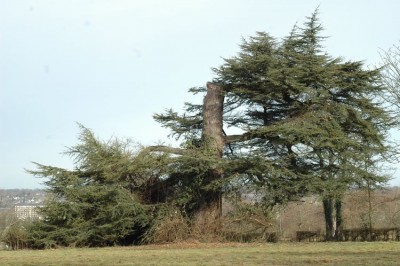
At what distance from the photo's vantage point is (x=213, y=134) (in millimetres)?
30078

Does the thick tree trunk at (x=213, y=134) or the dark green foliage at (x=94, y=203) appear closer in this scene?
the dark green foliage at (x=94, y=203)

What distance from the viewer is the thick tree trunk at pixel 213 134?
29.0 meters

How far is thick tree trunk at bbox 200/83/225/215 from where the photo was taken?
→ 2902 centimetres

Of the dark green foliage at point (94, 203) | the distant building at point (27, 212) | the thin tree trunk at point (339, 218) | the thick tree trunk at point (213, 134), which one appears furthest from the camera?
the thin tree trunk at point (339, 218)

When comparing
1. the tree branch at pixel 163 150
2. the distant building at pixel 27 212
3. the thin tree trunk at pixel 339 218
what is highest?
the tree branch at pixel 163 150

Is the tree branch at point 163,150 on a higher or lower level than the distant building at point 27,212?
higher

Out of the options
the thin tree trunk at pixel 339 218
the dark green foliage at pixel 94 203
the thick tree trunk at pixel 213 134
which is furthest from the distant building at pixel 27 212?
the thin tree trunk at pixel 339 218

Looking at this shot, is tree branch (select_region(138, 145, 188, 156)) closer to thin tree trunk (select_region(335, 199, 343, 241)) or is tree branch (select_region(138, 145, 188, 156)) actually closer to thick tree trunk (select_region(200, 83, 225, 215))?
thick tree trunk (select_region(200, 83, 225, 215))

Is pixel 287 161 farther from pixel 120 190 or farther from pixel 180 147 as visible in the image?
pixel 120 190

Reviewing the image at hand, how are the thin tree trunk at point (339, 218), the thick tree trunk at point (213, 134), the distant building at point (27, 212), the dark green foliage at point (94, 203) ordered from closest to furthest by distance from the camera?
the dark green foliage at point (94, 203), the thick tree trunk at point (213, 134), the distant building at point (27, 212), the thin tree trunk at point (339, 218)

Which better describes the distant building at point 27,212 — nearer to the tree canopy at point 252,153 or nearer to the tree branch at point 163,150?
the tree canopy at point 252,153

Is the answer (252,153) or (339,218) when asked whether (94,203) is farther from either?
(339,218)

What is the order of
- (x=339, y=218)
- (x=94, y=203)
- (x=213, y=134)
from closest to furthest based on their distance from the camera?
(x=94, y=203) < (x=213, y=134) < (x=339, y=218)

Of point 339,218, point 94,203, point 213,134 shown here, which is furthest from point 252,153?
point 339,218
